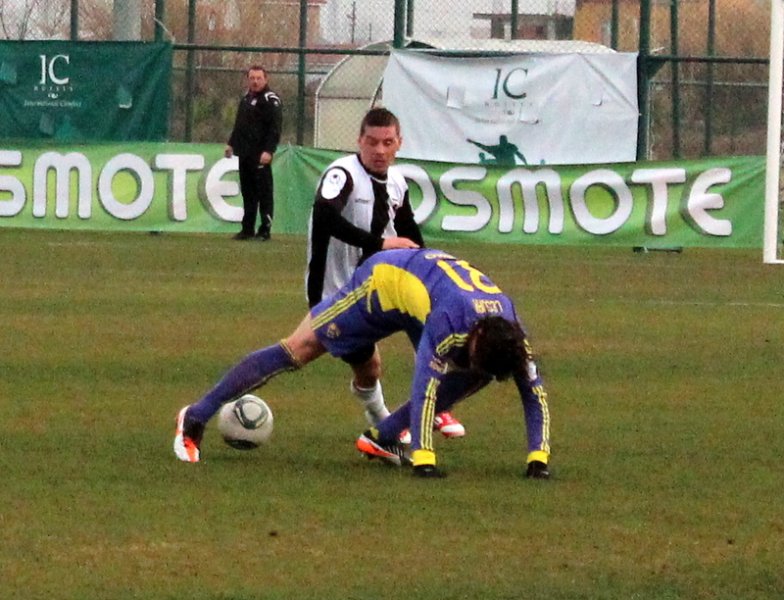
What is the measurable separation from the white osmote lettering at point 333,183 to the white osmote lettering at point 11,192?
1448 centimetres

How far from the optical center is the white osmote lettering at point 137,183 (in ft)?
74.6

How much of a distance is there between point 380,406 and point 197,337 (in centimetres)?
427

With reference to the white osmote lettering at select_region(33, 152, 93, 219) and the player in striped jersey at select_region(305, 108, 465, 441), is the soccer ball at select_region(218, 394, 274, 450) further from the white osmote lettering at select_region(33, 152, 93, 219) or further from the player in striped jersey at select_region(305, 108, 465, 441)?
the white osmote lettering at select_region(33, 152, 93, 219)

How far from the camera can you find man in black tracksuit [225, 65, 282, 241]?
2216 centimetres

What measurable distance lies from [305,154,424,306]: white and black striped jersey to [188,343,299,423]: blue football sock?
2.50ft

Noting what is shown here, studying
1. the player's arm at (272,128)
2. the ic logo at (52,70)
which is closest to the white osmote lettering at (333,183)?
the player's arm at (272,128)

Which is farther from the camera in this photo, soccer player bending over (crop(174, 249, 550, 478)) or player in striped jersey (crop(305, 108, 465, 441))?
player in striped jersey (crop(305, 108, 465, 441))

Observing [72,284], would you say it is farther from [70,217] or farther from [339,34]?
[339,34]

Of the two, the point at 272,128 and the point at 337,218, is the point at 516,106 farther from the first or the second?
the point at 337,218

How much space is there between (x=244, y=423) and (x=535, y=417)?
1480 mm

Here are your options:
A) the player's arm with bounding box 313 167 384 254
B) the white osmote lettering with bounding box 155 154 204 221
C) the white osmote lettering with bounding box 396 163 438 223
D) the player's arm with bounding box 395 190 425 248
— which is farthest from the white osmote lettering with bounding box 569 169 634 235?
the player's arm with bounding box 313 167 384 254

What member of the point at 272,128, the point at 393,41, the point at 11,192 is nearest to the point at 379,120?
the point at 272,128

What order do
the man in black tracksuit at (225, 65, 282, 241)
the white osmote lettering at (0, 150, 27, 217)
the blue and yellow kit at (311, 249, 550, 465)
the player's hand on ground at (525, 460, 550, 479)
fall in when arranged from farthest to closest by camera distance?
1. the white osmote lettering at (0, 150, 27, 217)
2. the man in black tracksuit at (225, 65, 282, 241)
3. the player's hand on ground at (525, 460, 550, 479)
4. the blue and yellow kit at (311, 249, 550, 465)

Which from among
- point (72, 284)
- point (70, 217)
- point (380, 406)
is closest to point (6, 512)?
point (380, 406)
